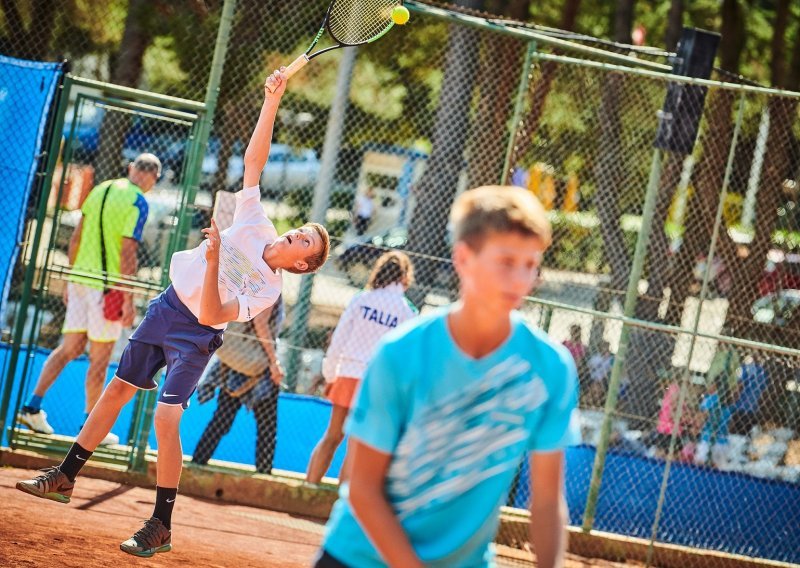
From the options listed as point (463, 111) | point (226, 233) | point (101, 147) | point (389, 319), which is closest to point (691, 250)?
point (463, 111)

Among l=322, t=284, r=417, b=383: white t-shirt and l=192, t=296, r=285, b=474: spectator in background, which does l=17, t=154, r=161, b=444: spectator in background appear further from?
l=322, t=284, r=417, b=383: white t-shirt

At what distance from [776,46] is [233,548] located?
10767 mm

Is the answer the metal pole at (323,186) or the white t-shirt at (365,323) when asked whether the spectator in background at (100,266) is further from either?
the metal pole at (323,186)

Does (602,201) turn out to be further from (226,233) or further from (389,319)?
(226,233)

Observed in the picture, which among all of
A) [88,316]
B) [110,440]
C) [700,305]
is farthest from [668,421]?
[88,316]

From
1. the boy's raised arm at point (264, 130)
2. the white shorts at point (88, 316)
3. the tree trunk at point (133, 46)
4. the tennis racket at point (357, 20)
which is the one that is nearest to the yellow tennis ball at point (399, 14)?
the tennis racket at point (357, 20)

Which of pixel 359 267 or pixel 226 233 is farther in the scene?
pixel 359 267

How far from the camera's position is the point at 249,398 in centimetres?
818

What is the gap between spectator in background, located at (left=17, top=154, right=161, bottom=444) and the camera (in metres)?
7.93

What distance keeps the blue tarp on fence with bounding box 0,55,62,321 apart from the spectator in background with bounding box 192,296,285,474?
1651mm

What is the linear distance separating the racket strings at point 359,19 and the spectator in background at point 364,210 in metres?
9.88

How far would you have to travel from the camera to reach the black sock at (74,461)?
534 cm

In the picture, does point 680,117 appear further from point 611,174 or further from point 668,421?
point 611,174

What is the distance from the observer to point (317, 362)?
957 cm
